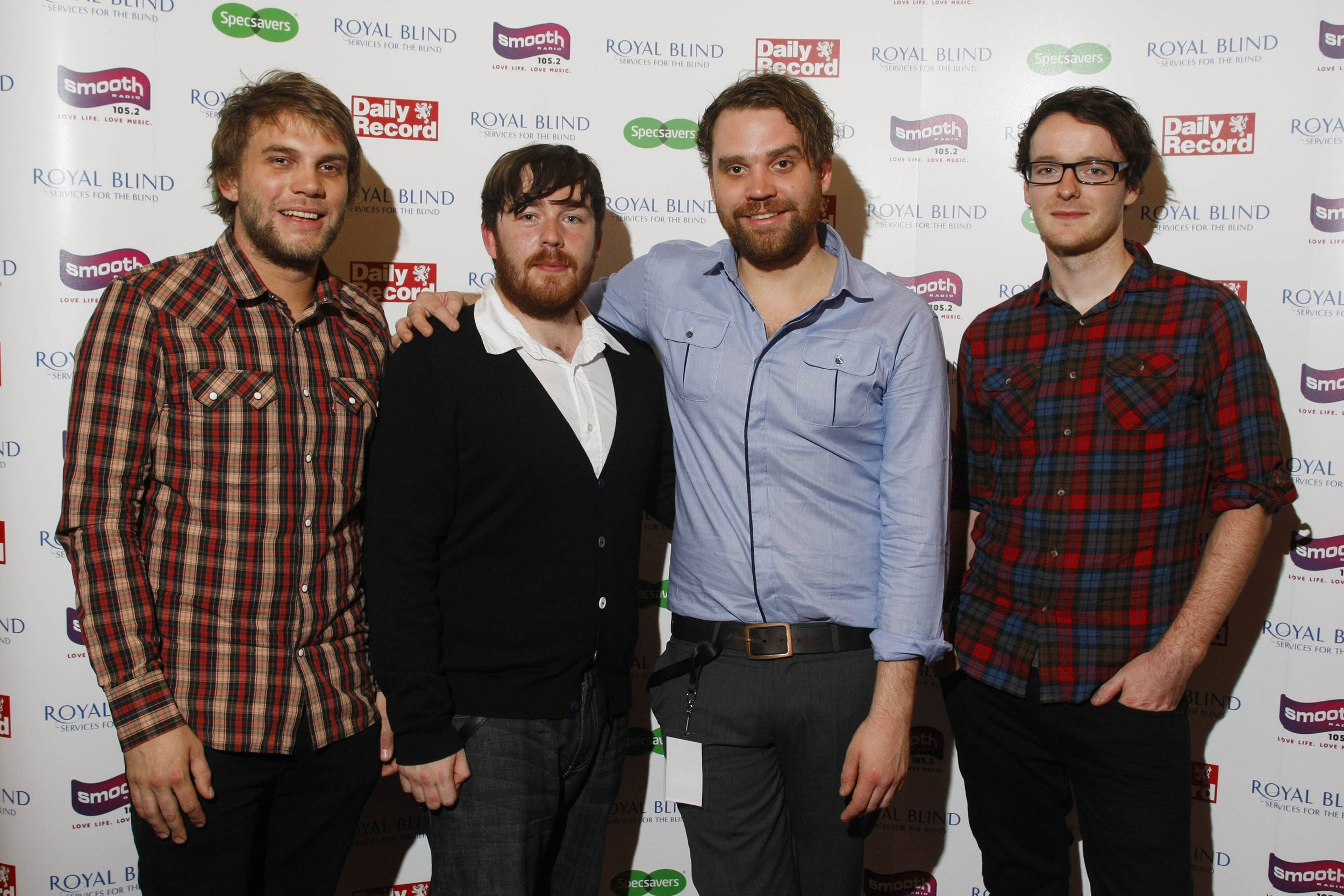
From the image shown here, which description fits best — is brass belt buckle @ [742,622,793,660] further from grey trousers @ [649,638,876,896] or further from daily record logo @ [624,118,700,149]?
daily record logo @ [624,118,700,149]

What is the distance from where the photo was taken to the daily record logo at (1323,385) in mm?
2598

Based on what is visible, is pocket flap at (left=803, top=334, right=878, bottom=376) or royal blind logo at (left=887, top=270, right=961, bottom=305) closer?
pocket flap at (left=803, top=334, right=878, bottom=376)

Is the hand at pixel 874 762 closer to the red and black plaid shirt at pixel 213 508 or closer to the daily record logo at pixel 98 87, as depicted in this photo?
the red and black plaid shirt at pixel 213 508

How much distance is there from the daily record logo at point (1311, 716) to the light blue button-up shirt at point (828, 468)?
4.86ft

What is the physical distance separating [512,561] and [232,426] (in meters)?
0.64

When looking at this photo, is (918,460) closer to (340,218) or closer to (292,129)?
(340,218)

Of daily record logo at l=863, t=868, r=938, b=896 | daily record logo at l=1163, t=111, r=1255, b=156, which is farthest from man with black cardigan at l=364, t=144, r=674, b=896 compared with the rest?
daily record logo at l=1163, t=111, r=1255, b=156

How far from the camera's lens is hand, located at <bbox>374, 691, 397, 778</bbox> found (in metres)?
2.01

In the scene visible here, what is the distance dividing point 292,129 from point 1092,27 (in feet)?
7.73

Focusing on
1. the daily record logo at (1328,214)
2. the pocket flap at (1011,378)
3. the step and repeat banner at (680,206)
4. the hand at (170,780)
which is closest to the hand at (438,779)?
the hand at (170,780)

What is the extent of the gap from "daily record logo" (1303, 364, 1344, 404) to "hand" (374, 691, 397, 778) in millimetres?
2711

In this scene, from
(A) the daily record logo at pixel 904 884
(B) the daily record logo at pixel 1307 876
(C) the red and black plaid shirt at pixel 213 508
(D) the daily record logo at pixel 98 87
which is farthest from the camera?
(A) the daily record logo at pixel 904 884

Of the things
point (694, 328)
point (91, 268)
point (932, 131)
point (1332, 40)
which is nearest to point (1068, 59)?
point (932, 131)

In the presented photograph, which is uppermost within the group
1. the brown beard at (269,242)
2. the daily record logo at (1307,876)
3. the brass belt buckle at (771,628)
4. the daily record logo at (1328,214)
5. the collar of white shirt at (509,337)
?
the daily record logo at (1328,214)
